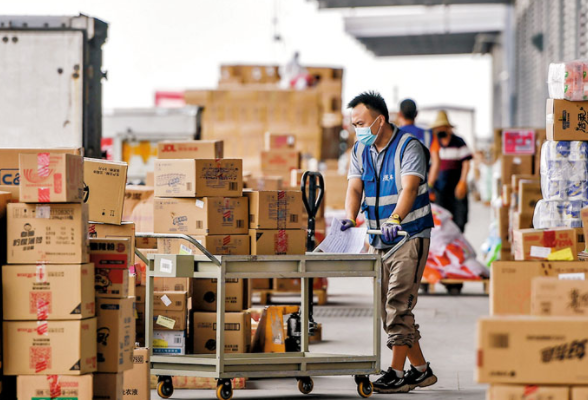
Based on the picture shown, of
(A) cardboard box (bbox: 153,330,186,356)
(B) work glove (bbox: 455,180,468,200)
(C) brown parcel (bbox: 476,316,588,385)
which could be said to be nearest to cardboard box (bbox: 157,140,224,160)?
(A) cardboard box (bbox: 153,330,186,356)

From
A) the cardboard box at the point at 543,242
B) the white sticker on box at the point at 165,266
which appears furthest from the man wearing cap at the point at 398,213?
the white sticker on box at the point at 165,266


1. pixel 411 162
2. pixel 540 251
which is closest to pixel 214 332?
pixel 411 162

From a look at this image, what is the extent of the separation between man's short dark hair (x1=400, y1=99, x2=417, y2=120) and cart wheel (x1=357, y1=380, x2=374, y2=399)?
535 centimetres

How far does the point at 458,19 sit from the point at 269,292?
3009cm

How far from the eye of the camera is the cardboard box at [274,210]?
8078 mm

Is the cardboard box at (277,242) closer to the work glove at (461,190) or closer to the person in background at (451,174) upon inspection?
the person in background at (451,174)

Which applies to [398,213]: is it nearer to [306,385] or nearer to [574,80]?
[306,385]

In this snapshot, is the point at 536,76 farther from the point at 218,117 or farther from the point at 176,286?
the point at 176,286

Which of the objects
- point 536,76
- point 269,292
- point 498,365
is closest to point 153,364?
point 498,365

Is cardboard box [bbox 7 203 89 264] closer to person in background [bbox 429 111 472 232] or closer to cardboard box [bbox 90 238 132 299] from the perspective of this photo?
cardboard box [bbox 90 238 132 299]

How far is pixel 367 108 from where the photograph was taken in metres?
8.01

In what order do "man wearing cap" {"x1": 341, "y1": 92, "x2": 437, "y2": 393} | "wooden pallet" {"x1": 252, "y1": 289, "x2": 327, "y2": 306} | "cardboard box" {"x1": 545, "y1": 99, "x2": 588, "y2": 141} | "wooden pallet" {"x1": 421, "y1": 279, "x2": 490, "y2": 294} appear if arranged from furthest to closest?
"wooden pallet" {"x1": 421, "y1": 279, "x2": 490, "y2": 294}, "wooden pallet" {"x1": 252, "y1": 289, "x2": 327, "y2": 306}, "cardboard box" {"x1": 545, "y1": 99, "x2": 588, "y2": 141}, "man wearing cap" {"x1": 341, "y1": 92, "x2": 437, "y2": 393}

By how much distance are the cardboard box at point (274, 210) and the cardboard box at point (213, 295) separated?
0.50m

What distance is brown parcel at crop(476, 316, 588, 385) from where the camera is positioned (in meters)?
4.54
